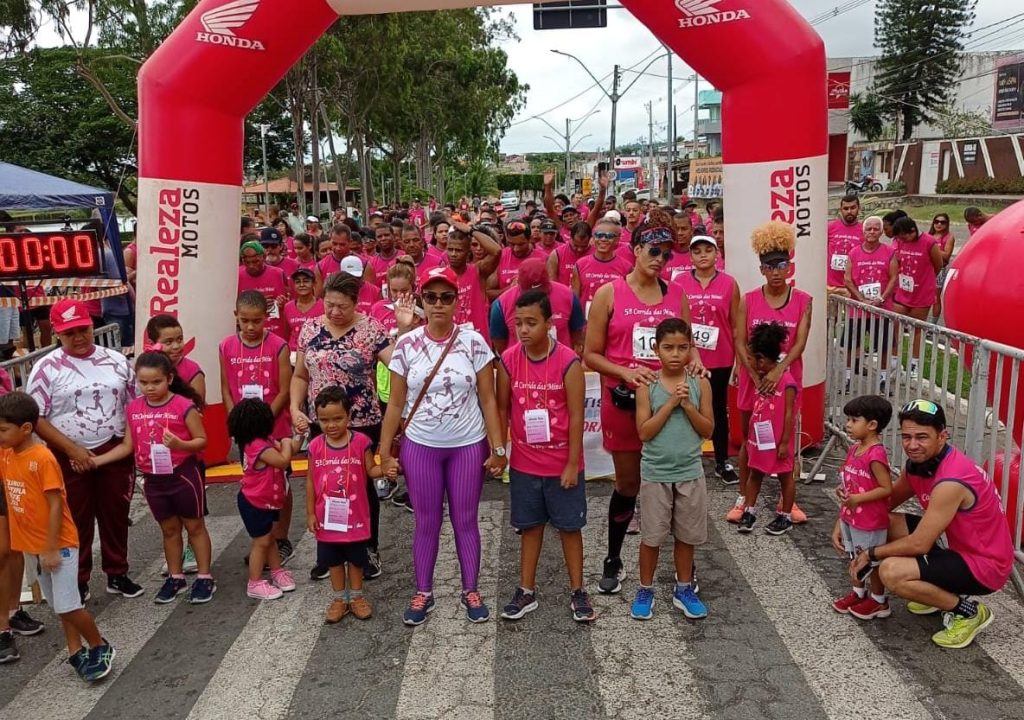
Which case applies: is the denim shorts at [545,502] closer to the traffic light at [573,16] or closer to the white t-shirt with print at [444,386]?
the white t-shirt with print at [444,386]

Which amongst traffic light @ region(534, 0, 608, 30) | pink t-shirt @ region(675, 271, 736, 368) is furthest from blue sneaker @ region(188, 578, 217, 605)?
traffic light @ region(534, 0, 608, 30)

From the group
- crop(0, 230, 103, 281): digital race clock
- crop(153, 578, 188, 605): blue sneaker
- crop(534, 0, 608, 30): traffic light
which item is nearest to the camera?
crop(153, 578, 188, 605): blue sneaker

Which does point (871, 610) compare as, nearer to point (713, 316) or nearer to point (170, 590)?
point (713, 316)

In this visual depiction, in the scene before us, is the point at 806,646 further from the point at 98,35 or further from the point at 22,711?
the point at 98,35

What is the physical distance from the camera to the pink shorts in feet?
15.9

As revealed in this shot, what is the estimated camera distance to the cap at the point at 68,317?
15.6 feet

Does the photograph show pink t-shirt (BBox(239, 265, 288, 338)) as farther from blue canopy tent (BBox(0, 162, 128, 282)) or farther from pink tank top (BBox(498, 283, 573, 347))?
blue canopy tent (BBox(0, 162, 128, 282))

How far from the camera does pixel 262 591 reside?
5066 mm

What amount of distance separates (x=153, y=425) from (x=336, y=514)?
1.20m

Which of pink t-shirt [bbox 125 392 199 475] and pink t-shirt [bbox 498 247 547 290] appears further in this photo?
pink t-shirt [bbox 498 247 547 290]

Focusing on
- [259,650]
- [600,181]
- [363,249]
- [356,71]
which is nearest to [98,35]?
[356,71]

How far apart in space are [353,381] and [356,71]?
2108cm

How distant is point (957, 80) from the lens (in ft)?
217

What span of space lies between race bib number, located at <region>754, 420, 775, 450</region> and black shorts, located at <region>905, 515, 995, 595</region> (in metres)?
1.42
